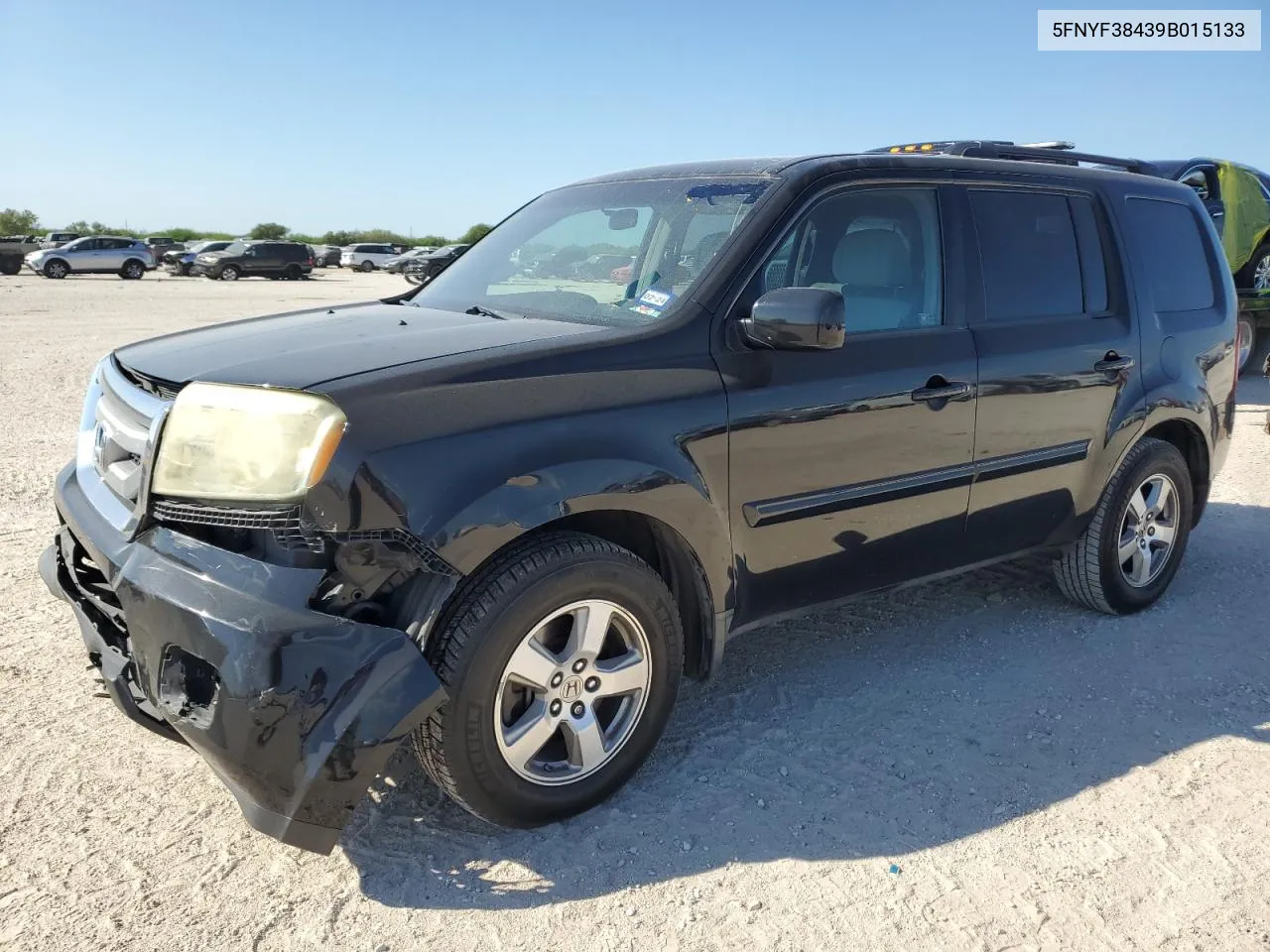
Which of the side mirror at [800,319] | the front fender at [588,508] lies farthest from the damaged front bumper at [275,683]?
the side mirror at [800,319]

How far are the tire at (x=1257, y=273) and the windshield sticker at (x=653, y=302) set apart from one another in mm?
10849

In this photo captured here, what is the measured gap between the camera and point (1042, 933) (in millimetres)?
2432

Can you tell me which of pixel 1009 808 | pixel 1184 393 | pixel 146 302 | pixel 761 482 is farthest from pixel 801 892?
pixel 146 302

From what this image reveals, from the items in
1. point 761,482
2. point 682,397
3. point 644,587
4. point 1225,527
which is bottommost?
point 1225,527

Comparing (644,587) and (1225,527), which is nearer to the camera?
(644,587)

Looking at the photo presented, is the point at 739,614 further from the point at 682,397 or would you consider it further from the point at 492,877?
the point at 492,877

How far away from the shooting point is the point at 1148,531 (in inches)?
180

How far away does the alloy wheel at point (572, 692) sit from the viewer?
269 centimetres

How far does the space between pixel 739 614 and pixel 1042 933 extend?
1211mm

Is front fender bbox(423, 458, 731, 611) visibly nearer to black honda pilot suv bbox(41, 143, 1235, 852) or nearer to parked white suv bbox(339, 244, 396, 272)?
black honda pilot suv bbox(41, 143, 1235, 852)

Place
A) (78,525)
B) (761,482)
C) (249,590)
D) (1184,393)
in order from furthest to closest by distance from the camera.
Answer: (1184,393)
(761,482)
(78,525)
(249,590)

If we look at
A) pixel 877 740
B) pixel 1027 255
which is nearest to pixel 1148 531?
pixel 1027 255

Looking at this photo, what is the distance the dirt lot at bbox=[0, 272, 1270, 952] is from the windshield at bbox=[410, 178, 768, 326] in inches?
58.6

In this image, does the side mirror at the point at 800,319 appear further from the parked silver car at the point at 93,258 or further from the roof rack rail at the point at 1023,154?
the parked silver car at the point at 93,258
